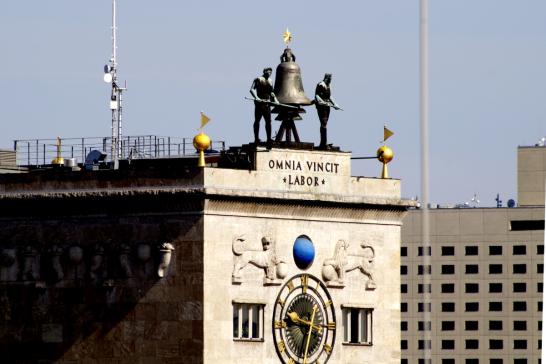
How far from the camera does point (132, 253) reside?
125 m

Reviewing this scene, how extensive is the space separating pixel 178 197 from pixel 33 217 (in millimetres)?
8678

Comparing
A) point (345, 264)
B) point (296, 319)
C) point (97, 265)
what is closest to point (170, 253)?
point (97, 265)

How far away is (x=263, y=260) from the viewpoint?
126 meters

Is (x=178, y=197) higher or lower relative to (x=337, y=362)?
higher

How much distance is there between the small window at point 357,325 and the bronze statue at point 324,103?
8699 mm

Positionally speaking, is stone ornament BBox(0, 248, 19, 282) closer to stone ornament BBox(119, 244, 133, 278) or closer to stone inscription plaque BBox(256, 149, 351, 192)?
stone ornament BBox(119, 244, 133, 278)

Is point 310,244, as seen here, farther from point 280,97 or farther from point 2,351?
point 2,351

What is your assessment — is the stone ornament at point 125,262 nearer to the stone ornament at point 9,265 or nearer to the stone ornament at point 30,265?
the stone ornament at point 30,265

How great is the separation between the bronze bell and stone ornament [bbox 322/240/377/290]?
25.1 ft

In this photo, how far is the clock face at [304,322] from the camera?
127 metres

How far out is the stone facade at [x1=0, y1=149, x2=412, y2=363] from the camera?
406 ft

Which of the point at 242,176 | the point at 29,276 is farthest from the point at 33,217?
the point at 242,176

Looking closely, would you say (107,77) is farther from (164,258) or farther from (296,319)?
(296,319)

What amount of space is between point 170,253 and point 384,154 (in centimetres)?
1419
